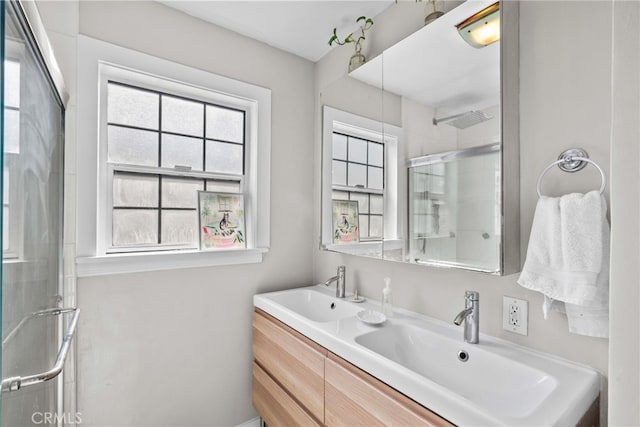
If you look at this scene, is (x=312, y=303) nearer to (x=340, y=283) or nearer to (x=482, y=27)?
(x=340, y=283)

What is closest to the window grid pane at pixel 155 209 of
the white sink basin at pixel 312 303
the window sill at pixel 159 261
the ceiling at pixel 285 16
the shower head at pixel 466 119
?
the window sill at pixel 159 261

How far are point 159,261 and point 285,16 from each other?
1.46m

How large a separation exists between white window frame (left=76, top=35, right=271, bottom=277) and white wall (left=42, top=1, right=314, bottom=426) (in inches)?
1.9

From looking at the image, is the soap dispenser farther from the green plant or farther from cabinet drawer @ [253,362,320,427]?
the green plant

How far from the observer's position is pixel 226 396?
1847mm

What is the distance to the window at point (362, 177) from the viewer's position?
5.37 ft

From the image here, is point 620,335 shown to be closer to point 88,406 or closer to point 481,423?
point 481,423

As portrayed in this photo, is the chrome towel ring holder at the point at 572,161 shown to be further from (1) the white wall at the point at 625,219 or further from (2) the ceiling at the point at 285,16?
(2) the ceiling at the point at 285,16

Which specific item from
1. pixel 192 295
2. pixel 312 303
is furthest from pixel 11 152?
pixel 312 303

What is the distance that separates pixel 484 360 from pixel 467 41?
3.81 feet

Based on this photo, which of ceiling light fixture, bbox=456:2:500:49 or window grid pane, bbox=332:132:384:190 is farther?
window grid pane, bbox=332:132:384:190

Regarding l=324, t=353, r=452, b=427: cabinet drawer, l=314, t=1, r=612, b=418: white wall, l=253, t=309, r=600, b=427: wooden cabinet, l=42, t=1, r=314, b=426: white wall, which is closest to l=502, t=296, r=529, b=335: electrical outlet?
l=314, t=1, r=612, b=418: white wall

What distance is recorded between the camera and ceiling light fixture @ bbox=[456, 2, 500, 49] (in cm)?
112

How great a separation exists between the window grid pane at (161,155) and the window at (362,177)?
0.64m
